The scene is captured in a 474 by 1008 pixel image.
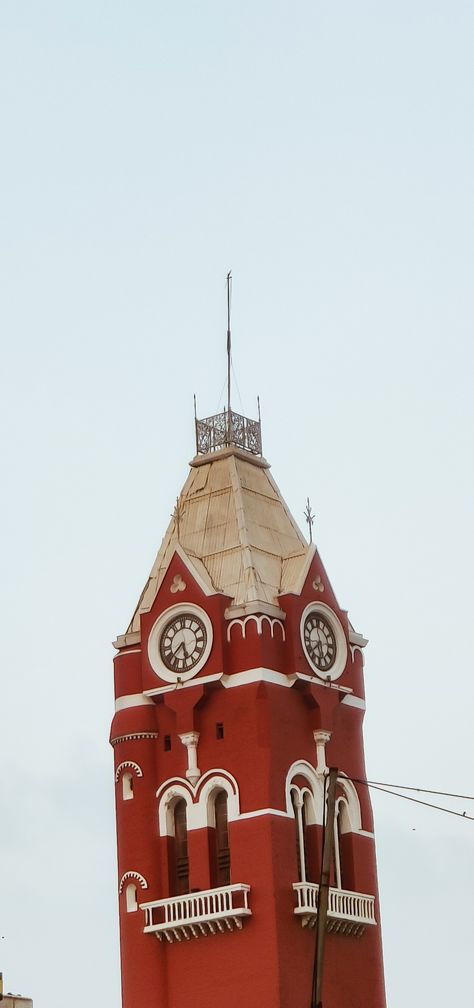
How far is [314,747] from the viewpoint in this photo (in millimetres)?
47094

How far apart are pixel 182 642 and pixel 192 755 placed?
3.35 m

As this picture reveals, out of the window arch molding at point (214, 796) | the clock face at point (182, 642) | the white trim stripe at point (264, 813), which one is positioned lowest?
the white trim stripe at point (264, 813)

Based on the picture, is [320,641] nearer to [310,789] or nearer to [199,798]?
[310,789]

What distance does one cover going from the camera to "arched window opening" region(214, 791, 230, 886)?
45.4 meters

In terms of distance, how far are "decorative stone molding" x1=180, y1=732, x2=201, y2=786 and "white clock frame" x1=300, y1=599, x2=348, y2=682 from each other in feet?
13.0

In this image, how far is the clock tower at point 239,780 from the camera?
44.0m

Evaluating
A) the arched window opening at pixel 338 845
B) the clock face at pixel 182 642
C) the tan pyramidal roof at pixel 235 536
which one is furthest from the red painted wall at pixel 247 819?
the tan pyramidal roof at pixel 235 536

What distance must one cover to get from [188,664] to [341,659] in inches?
185

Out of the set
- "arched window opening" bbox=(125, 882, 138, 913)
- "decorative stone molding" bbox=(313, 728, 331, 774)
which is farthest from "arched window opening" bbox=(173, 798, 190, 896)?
"decorative stone molding" bbox=(313, 728, 331, 774)

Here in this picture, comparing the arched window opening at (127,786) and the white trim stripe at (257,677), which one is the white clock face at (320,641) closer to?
the white trim stripe at (257,677)

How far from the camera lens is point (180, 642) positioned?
157ft

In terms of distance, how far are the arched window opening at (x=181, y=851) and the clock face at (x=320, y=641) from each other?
550 centimetres

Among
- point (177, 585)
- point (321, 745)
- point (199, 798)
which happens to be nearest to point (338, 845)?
point (321, 745)

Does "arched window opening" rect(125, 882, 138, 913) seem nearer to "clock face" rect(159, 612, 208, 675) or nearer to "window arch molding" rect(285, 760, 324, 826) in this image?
"window arch molding" rect(285, 760, 324, 826)
